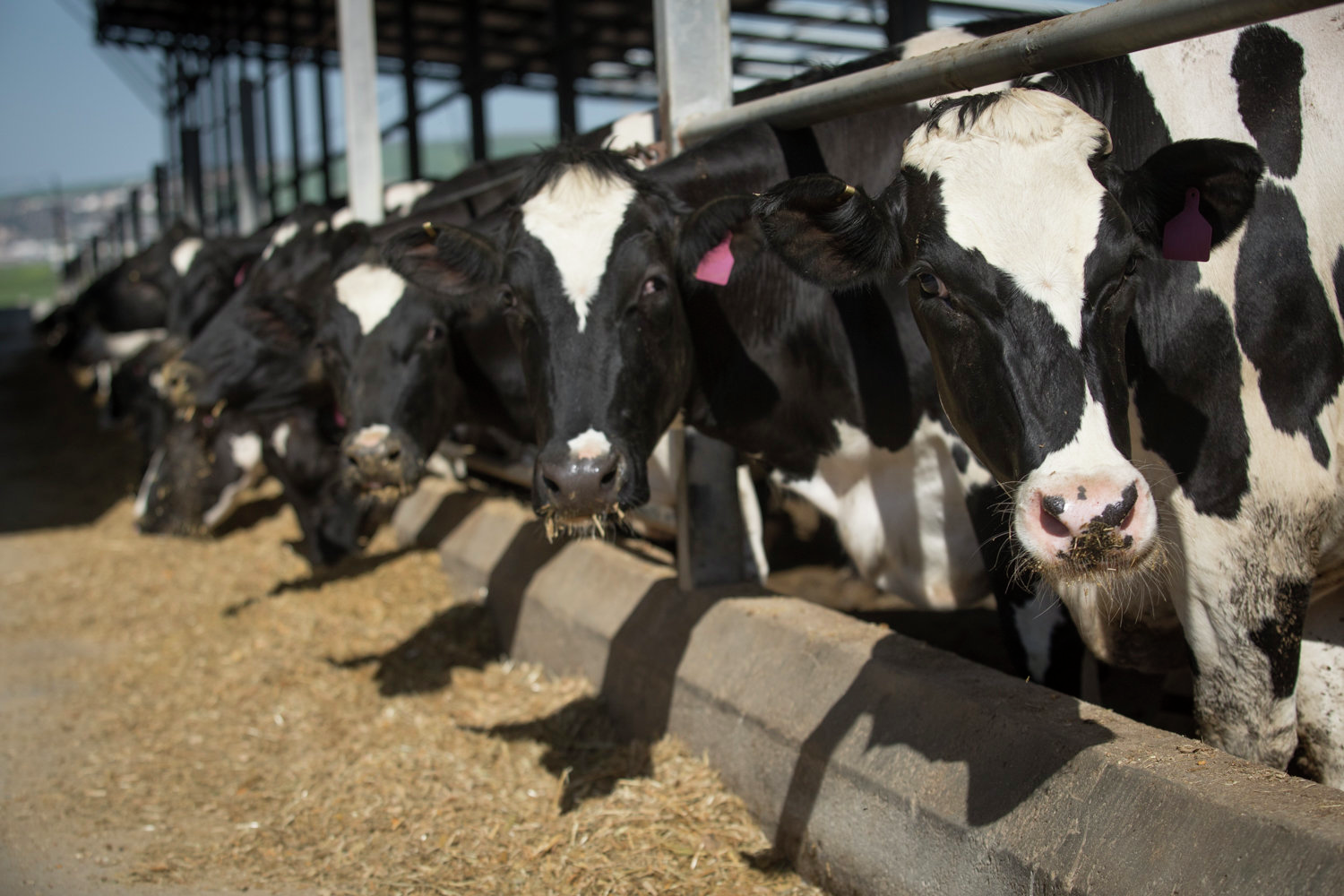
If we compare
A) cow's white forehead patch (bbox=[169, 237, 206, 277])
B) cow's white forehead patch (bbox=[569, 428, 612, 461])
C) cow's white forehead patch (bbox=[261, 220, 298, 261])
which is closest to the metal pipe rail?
cow's white forehead patch (bbox=[569, 428, 612, 461])

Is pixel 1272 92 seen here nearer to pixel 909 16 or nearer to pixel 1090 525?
pixel 1090 525

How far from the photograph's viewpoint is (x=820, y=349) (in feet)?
10.1

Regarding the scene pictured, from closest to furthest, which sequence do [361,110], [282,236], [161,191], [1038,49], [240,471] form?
[1038,49]
[282,236]
[361,110]
[240,471]
[161,191]

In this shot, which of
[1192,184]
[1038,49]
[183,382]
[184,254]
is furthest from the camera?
[184,254]

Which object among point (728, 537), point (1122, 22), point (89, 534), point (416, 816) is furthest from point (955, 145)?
point (89, 534)

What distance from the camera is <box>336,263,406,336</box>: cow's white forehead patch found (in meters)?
4.06

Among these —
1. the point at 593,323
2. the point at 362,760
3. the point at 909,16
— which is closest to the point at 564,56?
the point at 909,16

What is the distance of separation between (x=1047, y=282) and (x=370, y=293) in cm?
285

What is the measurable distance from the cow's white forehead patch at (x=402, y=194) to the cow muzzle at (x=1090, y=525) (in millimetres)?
5126

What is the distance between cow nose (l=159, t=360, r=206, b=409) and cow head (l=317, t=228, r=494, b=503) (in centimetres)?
Result: 146

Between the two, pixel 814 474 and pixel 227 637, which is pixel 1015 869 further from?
pixel 227 637

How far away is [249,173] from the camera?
11.7 metres

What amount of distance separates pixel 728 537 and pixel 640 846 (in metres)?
1.08

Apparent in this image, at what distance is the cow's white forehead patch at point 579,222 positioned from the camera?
2.71m
